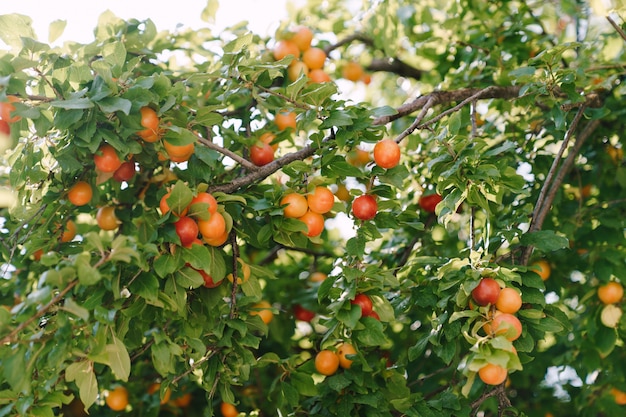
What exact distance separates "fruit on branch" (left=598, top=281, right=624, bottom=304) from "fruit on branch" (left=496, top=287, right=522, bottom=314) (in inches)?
39.4

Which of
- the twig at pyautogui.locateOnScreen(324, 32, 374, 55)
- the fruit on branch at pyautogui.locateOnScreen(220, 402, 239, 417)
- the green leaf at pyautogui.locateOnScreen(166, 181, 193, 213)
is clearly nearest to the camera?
the green leaf at pyautogui.locateOnScreen(166, 181, 193, 213)

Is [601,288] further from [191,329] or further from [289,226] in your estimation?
[191,329]

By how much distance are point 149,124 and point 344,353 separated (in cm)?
97

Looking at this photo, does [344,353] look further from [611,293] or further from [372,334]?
[611,293]

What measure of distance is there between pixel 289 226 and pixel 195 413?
1726 millimetres

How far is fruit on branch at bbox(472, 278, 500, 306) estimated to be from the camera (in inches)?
67.7

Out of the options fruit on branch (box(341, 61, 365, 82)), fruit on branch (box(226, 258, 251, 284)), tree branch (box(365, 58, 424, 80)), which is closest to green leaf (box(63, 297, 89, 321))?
fruit on branch (box(226, 258, 251, 284))

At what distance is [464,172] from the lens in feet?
6.01

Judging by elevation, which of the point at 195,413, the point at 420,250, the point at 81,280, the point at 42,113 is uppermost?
the point at 42,113

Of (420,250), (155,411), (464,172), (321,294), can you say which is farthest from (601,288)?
(155,411)

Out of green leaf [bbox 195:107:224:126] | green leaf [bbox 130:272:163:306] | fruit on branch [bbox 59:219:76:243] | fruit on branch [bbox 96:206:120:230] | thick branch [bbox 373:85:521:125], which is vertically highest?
green leaf [bbox 195:107:224:126]

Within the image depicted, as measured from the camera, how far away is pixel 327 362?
6.95ft

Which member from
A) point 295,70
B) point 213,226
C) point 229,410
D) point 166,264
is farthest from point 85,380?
point 295,70

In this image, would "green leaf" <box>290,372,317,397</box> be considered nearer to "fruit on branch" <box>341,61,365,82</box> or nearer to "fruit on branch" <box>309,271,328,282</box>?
"fruit on branch" <box>309,271,328,282</box>
